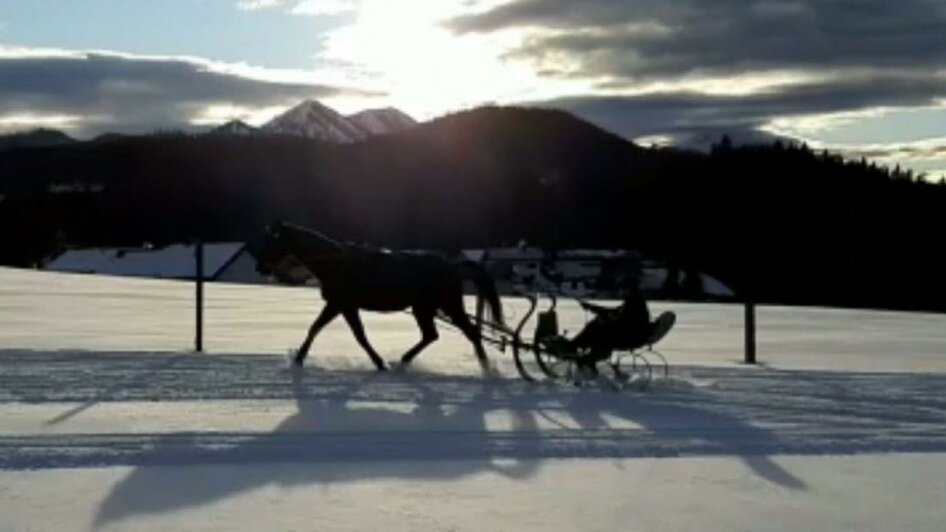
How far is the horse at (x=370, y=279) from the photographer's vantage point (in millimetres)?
14391

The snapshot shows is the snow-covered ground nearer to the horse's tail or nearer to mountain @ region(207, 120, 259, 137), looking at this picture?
the horse's tail

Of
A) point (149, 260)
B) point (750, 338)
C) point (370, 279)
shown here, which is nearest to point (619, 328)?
point (370, 279)

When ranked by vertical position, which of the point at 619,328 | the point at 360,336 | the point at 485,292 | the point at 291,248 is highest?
the point at 291,248

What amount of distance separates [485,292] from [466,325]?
0.44 metres

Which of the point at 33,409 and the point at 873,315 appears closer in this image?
the point at 33,409

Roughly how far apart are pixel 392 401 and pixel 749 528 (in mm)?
5038

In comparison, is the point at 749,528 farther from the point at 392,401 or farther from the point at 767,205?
the point at 767,205

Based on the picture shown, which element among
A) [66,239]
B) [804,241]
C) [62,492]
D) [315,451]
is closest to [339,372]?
[315,451]

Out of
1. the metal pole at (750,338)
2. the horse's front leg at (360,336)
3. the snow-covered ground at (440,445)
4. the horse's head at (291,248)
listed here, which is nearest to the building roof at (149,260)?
the metal pole at (750,338)

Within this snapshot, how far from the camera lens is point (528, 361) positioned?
16.3 metres

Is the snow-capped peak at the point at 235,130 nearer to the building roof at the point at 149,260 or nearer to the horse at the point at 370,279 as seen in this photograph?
the building roof at the point at 149,260

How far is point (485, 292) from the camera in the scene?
15078 millimetres

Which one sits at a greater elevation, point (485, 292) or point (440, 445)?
point (485, 292)

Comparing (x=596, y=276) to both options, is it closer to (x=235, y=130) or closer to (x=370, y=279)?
(x=370, y=279)
